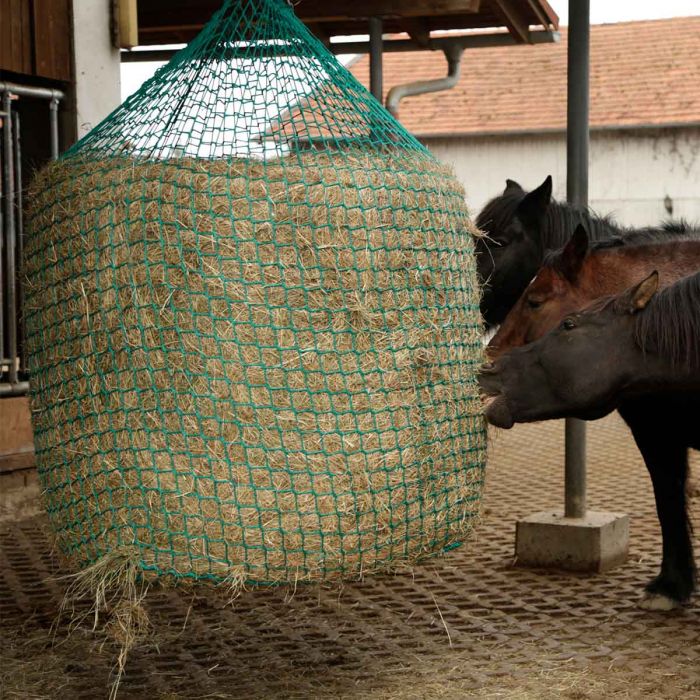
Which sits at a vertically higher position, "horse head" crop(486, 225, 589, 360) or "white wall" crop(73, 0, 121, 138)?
"white wall" crop(73, 0, 121, 138)

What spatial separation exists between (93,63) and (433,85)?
12.6ft

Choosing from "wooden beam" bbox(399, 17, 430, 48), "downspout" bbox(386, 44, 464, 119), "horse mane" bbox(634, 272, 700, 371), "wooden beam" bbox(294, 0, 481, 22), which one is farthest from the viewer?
"downspout" bbox(386, 44, 464, 119)

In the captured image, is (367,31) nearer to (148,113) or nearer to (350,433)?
(148,113)

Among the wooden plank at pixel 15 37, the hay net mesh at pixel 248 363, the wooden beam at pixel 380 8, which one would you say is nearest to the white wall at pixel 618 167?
the wooden beam at pixel 380 8

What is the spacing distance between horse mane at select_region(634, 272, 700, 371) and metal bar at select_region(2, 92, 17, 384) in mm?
3268

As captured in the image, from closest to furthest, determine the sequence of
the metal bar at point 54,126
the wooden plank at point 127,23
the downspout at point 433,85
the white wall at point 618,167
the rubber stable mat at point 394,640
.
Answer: the rubber stable mat at point 394,640
the metal bar at point 54,126
the wooden plank at point 127,23
the downspout at point 433,85
the white wall at point 618,167

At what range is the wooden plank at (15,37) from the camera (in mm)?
5535

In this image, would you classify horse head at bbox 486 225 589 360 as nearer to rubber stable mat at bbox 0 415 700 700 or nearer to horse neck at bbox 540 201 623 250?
horse neck at bbox 540 201 623 250

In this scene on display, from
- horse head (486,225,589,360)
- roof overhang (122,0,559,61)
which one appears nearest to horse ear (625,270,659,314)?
horse head (486,225,589,360)

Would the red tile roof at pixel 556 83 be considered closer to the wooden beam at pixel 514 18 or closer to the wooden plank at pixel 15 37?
the wooden beam at pixel 514 18

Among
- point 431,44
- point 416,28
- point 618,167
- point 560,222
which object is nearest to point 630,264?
point 560,222

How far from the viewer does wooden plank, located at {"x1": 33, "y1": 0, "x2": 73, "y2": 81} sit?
225 inches

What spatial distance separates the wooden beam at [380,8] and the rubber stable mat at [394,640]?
3328mm

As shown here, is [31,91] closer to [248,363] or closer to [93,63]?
[93,63]
